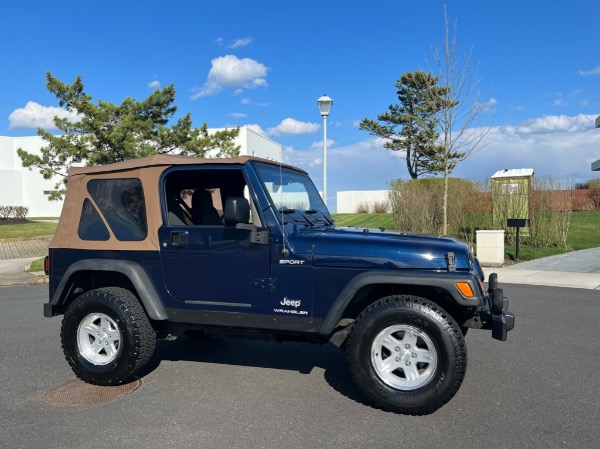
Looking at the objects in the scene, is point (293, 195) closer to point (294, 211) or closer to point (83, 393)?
point (294, 211)

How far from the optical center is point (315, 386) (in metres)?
4.34

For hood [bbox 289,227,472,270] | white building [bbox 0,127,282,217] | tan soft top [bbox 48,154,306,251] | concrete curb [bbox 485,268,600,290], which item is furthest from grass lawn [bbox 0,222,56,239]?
hood [bbox 289,227,472,270]

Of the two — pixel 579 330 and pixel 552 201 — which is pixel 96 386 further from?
pixel 552 201

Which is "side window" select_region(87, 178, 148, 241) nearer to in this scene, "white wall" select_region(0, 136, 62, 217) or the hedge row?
the hedge row

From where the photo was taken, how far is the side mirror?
12.5 feet

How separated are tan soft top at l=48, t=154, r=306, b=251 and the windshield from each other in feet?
0.43

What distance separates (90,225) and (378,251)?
2.67 meters

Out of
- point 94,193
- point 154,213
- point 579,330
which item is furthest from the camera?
point 579,330

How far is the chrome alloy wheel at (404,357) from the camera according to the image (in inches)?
146

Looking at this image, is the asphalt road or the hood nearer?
the asphalt road

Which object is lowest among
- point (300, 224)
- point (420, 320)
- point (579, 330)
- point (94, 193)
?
point (579, 330)

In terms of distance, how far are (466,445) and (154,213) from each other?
303 centimetres

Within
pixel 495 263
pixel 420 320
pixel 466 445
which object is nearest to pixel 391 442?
pixel 466 445

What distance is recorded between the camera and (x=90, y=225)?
4566 millimetres
